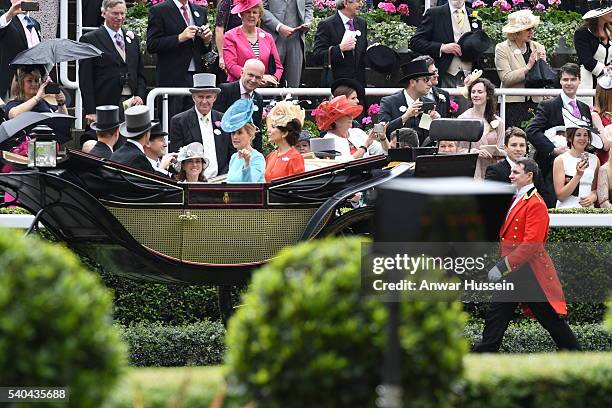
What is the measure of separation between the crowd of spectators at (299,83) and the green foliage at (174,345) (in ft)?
3.99

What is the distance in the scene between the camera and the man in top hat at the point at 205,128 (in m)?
12.5

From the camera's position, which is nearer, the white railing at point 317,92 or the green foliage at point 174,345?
the green foliage at point 174,345

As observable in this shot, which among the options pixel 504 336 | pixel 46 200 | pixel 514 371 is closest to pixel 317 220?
Answer: pixel 46 200

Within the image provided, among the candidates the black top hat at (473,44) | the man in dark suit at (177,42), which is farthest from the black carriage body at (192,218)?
the black top hat at (473,44)

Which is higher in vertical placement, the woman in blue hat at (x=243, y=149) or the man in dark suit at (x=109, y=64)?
the man in dark suit at (x=109, y=64)

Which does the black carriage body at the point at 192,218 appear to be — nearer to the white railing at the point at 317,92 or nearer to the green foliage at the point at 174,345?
the green foliage at the point at 174,345

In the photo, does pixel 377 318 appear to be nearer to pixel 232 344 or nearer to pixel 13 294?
pixel 232 344

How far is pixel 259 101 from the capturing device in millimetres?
13031

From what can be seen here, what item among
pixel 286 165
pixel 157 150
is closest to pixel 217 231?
pixel 286 165

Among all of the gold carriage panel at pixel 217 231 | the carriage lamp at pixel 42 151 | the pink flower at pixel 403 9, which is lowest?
the gold carriage panel at pixel 217 231

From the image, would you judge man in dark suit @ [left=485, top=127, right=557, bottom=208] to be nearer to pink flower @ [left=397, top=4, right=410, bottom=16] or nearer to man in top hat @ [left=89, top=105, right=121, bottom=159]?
man in top hat @ [left=89, top=105, right=121, bottom=159]

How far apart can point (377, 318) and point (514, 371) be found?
92cm
